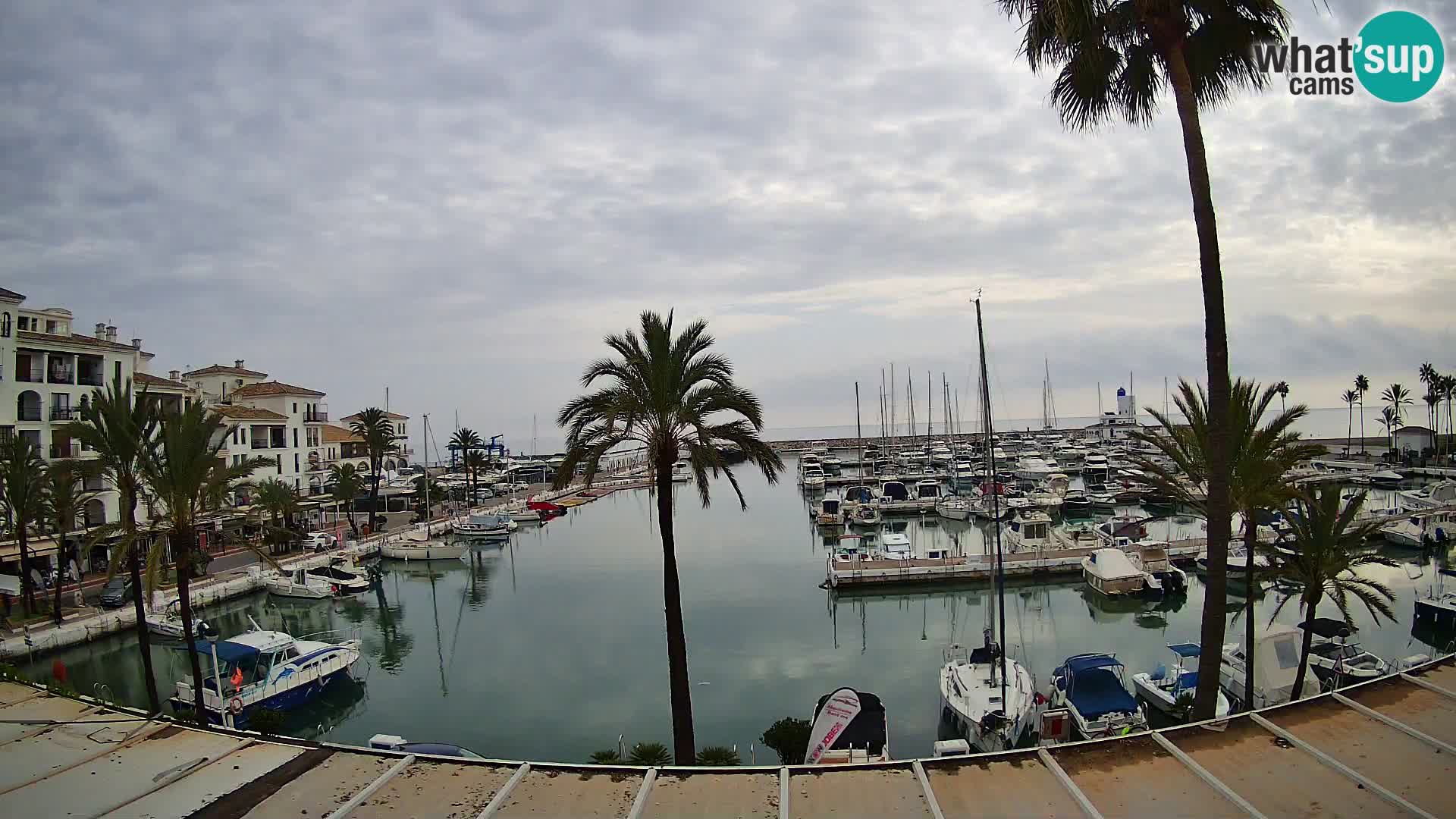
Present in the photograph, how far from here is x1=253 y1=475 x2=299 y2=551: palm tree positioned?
39844mm

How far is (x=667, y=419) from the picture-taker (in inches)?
570

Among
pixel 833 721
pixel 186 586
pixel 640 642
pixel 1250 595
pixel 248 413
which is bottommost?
pixel 640 642

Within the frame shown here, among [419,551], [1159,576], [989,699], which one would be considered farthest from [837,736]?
[419,551]

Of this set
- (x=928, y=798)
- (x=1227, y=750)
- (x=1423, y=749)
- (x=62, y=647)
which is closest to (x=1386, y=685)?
(x=1423, y=749)

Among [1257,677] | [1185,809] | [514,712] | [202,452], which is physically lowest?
[514,712]

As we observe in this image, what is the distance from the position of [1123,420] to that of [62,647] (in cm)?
13515

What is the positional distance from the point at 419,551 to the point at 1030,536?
121 ft

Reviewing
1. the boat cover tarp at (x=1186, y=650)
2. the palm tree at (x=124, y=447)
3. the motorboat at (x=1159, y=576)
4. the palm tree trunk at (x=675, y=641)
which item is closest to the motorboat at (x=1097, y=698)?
the boat cover tarp at (x=1186, y=650)

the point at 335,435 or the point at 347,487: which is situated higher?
the point at 335,435

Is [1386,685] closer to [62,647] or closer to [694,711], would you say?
[694,711]

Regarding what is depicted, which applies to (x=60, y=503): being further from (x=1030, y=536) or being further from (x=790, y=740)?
(x=1030, y=536)

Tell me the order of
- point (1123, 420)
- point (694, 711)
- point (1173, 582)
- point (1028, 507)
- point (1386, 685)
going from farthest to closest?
point (1123, 420) < point (1028, 507) < point (1173, 582) < point (694, 711) < point (1386, 685)

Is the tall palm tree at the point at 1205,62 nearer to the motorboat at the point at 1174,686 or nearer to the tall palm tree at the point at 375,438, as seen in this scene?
the motorboat at the point at 1174,686

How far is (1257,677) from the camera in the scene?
1842cm
